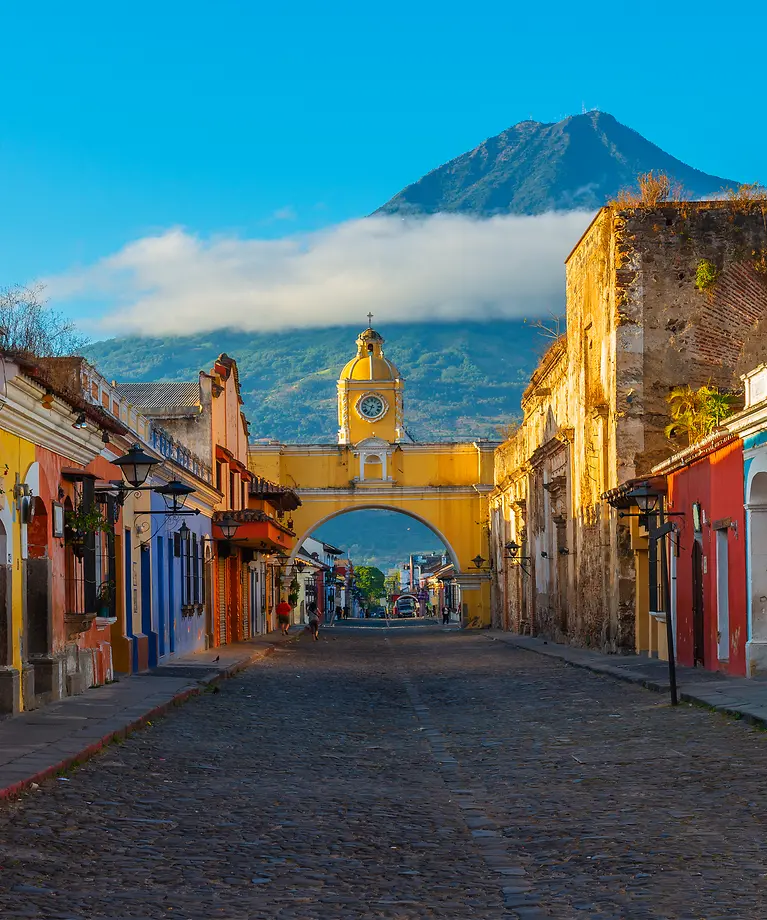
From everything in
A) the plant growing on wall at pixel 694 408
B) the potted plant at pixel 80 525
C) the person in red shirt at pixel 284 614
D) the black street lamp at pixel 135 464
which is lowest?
the person in red shirt at pixel 284 614

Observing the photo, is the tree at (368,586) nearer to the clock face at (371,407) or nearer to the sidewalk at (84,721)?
the clock face at (371,407)

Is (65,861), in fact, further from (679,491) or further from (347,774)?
(679,491)

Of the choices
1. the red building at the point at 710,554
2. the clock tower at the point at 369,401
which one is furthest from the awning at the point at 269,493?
the red building at the point at 710,554

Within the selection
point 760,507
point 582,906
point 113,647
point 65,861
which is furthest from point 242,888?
point 113,647

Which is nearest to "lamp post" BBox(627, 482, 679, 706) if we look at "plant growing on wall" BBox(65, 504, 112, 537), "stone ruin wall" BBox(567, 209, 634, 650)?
"stone ruin wall" BBox(567, 209, 634, 650)

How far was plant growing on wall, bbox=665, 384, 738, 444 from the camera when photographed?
24.2 meters

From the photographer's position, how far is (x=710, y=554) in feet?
61.6

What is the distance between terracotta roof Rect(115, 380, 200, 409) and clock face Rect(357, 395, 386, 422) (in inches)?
1013

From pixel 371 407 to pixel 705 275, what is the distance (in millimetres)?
43331

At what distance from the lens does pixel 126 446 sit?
20.6 m

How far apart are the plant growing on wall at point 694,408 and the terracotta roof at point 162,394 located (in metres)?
15.5

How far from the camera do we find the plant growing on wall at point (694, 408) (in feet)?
79.5

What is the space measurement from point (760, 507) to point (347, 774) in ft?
27.2

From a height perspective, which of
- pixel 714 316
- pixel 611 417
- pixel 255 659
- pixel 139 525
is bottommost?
pixel 255 659
